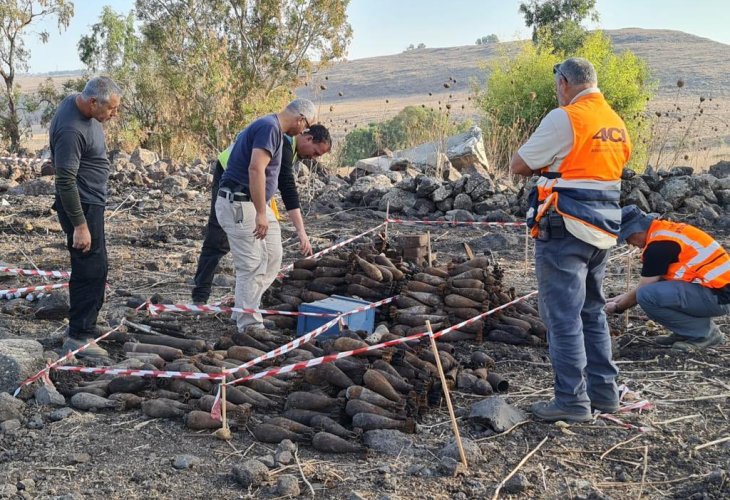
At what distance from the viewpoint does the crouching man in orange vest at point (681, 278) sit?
6.20 metres

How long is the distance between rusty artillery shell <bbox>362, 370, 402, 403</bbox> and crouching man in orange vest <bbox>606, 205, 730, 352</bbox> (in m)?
2.42

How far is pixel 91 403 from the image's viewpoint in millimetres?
5031

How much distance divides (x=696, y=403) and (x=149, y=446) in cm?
342

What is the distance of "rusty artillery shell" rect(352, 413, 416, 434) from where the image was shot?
4609 millimetres

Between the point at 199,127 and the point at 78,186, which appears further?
the point at 199,127

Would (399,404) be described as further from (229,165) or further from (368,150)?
(368,150)

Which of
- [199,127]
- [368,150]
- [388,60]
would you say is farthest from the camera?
[388,60]

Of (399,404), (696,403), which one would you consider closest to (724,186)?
(696,403)

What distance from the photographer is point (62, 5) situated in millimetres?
29047

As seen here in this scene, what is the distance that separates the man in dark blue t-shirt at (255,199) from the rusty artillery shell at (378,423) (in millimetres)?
1942

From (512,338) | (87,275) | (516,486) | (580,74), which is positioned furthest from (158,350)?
(580,74)

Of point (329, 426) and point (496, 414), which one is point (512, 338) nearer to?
point (496, 414)

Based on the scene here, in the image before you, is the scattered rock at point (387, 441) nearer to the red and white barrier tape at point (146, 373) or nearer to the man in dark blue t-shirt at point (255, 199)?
the red and white barrier tape at point (146, 373)

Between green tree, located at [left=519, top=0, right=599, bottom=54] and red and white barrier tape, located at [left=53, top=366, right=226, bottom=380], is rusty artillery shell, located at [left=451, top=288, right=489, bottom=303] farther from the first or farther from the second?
green tree, located at [left=519, top=0, right=599, bottom=54]
